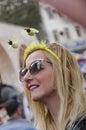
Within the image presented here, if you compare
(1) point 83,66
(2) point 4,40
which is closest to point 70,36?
(1) point 83,66

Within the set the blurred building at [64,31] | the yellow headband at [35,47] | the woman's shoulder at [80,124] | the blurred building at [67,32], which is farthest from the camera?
the blurred building at [64,31]

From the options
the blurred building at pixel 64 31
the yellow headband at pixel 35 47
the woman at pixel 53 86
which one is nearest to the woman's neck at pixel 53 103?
the woman at pixel 53 86

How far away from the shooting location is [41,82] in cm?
195

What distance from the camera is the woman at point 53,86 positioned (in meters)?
1.90

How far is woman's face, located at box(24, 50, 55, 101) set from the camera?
75.4 inches

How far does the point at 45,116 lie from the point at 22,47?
1.59 ft

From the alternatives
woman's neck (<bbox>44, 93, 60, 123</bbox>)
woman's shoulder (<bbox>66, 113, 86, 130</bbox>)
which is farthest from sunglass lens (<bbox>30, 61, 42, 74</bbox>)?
woman's shoulder (<bbox>66, 113, 86, 130</bbox>)

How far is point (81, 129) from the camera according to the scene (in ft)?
5.58

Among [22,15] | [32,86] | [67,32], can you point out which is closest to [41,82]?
[32,86]

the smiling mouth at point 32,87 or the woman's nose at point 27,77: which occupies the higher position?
the woman's nose at point 27,77

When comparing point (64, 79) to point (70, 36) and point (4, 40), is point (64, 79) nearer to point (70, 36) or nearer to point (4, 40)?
point (4, 40)

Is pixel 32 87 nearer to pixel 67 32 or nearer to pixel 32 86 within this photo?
pixel 32 86

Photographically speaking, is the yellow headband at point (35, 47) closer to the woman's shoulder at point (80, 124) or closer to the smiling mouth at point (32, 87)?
the smiling mouth at point (32, 87)

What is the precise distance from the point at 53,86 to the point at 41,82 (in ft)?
0.20
